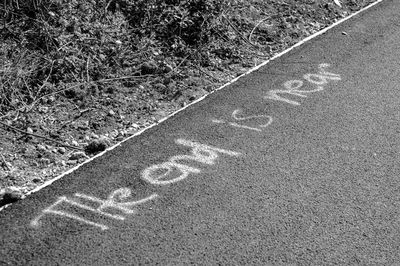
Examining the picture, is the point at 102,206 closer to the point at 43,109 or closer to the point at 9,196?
the point at 9,196

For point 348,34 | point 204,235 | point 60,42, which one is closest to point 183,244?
point 204,235

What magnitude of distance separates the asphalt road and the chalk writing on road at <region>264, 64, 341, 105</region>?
2 centimetres

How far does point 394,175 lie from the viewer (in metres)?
6.46

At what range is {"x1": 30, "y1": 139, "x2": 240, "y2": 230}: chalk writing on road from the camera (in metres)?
5.71

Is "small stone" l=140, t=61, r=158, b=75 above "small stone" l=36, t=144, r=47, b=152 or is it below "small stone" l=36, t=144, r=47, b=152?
above

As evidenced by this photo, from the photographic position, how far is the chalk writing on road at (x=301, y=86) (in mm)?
8062

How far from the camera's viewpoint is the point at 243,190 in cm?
616

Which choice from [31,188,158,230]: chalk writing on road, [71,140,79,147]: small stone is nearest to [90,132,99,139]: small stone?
[71,140,79,147]: small stone

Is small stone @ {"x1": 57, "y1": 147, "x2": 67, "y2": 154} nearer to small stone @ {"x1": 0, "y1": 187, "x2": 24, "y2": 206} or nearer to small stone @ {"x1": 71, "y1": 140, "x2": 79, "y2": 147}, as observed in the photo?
small stone @ {"x1": 71, "y1": 140, "x2": 79, "y2": 147}

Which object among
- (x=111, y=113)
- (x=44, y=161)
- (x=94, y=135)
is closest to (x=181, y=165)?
(x=94, y=135)

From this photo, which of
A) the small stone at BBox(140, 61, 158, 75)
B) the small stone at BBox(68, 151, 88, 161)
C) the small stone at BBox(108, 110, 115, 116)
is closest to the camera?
the small stone at BBox(68, 151, 88, 161)

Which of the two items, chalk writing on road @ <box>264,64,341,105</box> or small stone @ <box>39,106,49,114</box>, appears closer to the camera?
small stone @ <box>39,106,49,114</box>

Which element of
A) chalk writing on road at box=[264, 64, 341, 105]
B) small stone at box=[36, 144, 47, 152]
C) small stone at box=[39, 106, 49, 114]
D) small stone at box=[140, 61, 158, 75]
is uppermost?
small stone at box=[140, 61, 158, 75]

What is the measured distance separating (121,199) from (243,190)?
0.94 metres
